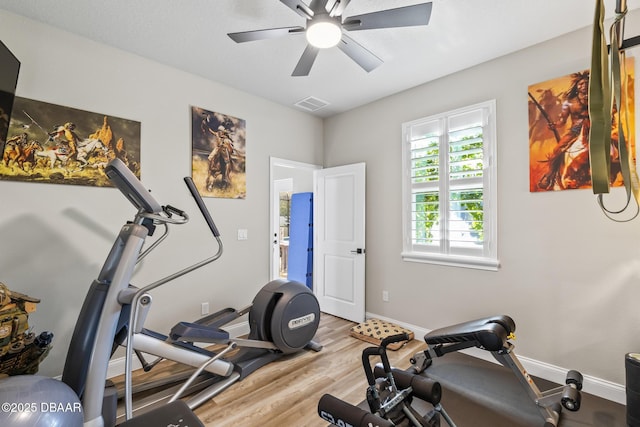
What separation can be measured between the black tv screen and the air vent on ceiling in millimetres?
2656

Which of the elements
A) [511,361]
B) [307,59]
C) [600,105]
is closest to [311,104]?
[307,59]

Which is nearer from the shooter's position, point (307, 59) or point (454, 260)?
point (307, 59)

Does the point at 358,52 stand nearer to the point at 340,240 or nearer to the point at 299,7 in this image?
the point at 299,7

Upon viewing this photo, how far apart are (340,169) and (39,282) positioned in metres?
3.30

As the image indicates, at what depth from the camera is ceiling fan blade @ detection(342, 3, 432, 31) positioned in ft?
5.82

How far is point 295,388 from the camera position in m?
2.43

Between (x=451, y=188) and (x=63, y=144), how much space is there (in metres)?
3.58

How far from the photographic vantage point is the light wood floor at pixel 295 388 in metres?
2.06

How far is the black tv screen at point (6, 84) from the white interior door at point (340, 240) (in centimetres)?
320

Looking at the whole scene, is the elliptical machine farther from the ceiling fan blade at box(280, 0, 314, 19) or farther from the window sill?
the window sill

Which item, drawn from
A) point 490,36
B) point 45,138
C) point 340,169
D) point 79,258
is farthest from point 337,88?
point 79,258

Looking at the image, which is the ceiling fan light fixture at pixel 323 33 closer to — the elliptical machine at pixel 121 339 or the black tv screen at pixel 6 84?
the elliptical machine at pixel 121 339

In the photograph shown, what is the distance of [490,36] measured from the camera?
8.29 feet

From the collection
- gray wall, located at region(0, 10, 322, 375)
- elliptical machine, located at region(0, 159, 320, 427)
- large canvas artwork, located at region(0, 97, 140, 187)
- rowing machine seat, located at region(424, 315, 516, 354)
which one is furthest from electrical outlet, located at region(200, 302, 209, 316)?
rowing machine seat, located at region(424, 315, 516, 354)
